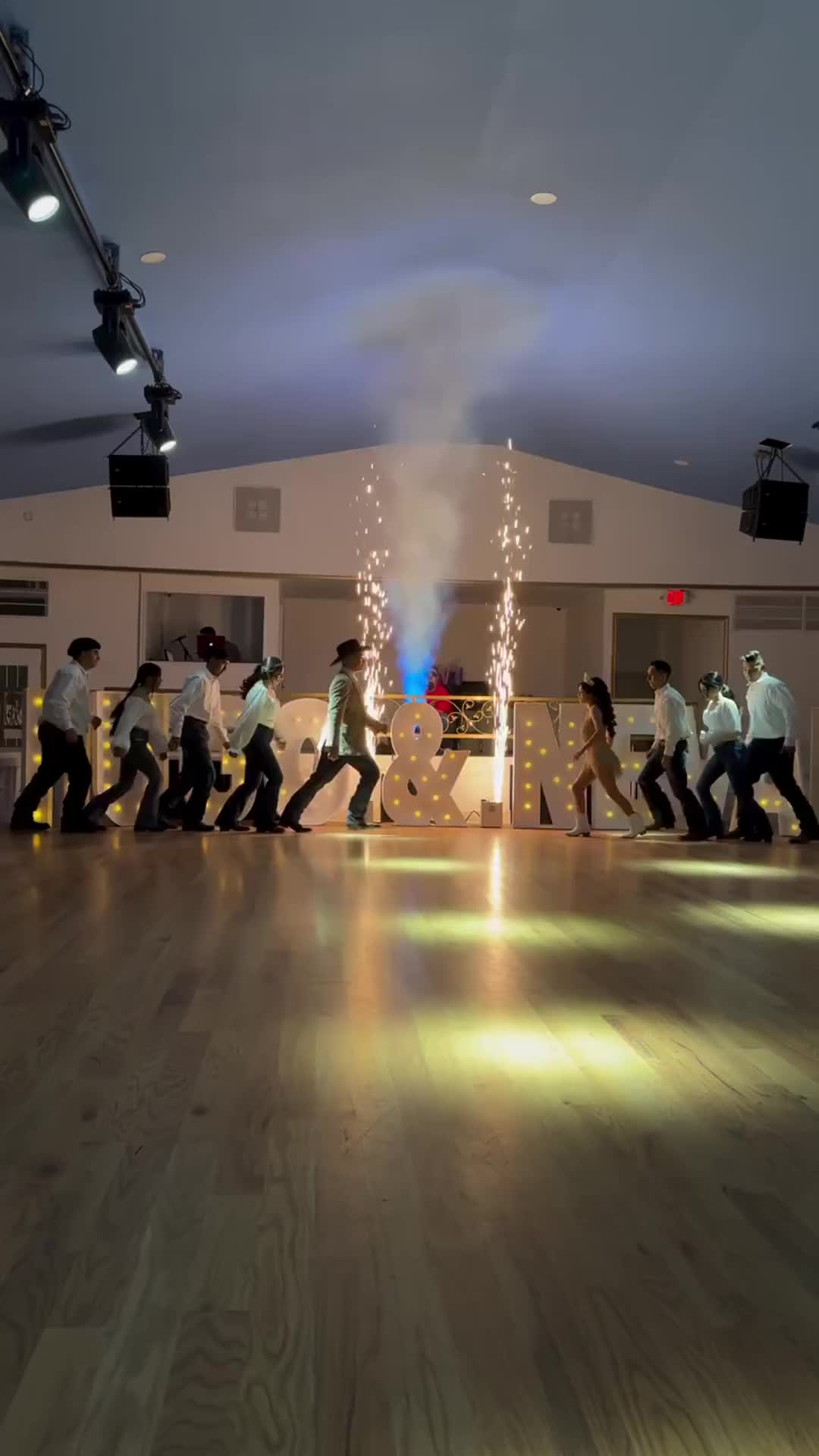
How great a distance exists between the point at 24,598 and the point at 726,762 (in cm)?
610

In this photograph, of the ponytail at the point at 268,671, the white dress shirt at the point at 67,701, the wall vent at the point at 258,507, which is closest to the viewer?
the white dress shirt at the point at 67,701

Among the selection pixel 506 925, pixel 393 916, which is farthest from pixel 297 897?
→ pixel 506 925

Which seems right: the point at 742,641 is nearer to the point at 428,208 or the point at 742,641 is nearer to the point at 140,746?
the point at 140,746

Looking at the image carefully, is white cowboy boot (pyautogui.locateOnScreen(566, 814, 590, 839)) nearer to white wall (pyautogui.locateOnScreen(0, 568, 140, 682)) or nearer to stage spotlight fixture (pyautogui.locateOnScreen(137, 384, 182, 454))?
stage spotlight fixture (pyautogui.locateOnScreen(137, 384, 182, 454))

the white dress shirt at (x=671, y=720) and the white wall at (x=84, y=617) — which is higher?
the white wall at (x=84, y=617)

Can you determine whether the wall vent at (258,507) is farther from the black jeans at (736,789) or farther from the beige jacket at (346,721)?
the black jeans at (736,789)

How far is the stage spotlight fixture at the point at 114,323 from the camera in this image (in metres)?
6.58

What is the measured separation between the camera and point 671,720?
9.18 meters

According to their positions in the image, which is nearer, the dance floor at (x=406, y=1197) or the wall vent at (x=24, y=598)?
the dance floor at (x=406, y=1197)

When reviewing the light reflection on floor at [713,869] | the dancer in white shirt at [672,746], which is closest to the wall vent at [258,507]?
the dancer in white shirt at [672,746]

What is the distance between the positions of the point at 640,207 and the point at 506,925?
337cm

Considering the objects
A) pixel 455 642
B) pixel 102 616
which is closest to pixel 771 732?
pixel 102 616

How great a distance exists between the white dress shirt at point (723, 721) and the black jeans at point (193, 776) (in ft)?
10.7

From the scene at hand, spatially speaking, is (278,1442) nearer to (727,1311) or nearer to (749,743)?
(727,1311)
